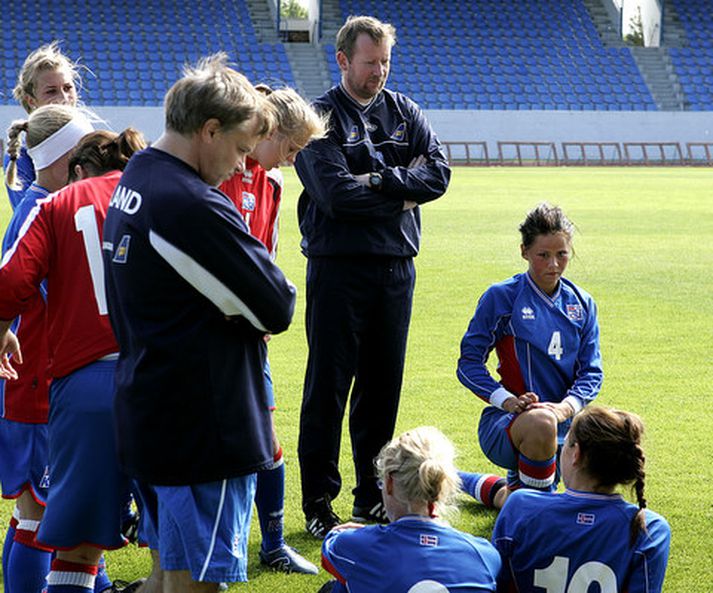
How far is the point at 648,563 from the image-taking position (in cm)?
337


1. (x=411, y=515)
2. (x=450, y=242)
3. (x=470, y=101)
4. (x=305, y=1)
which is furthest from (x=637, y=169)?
(x=411, y=515)

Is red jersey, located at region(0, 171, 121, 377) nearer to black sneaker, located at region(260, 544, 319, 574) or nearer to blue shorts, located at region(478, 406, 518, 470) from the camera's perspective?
black sneaker, located at region(260, 544, 319, 574)

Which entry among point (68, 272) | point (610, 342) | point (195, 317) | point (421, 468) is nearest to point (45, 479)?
point (68, 272)

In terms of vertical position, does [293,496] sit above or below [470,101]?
below

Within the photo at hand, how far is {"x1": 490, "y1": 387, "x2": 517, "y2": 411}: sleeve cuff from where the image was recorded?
15.8 ft

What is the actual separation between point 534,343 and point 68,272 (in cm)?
226

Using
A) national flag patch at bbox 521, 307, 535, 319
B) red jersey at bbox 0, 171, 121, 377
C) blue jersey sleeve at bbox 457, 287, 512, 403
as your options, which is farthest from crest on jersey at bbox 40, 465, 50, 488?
national flag patch at bbox 521, 307, 535, 319

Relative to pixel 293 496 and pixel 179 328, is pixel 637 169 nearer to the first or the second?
pixel 293 496

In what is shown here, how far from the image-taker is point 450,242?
16.4 meters

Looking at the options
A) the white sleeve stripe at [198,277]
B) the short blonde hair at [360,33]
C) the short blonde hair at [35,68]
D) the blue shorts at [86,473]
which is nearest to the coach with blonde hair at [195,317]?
the white sleeve stripe at [198,277]

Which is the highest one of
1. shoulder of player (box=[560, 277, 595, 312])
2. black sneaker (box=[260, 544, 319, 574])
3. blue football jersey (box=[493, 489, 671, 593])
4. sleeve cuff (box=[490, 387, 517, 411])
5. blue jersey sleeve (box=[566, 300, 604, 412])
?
shoulder of player (box=[560, 277, 595, 312])

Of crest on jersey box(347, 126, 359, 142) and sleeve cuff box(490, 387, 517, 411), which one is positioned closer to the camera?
sleeve cuff box(490, 387, 517, 411)

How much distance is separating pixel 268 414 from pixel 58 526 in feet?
2.63

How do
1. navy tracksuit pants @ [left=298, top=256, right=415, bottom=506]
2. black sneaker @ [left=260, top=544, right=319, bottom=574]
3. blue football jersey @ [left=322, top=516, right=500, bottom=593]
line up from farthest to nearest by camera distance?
navy tracksuit pants @ [left=298, top=256, right=415, bottom=506] → black sneaker @ [left=260, top=544, right=319, bottom=574] → blue football jersey @ [left=322, top=516, right=500, bottom=593]
